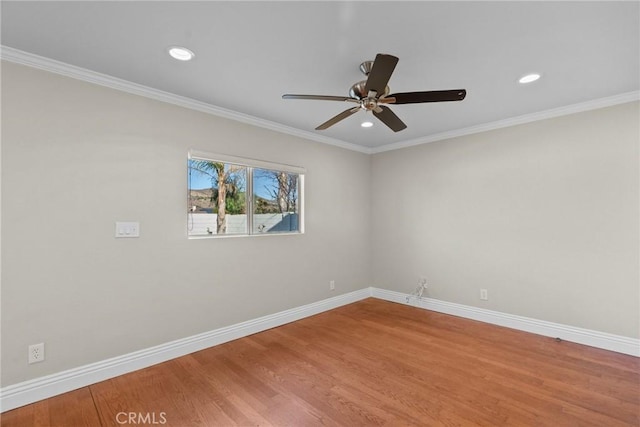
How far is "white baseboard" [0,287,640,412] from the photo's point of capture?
2064mm

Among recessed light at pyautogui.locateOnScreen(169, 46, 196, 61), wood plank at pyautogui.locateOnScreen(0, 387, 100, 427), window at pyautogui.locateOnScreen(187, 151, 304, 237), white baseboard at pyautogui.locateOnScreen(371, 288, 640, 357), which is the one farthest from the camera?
window at pyautogui.locateOnScreen(187, 151, 304, 237)

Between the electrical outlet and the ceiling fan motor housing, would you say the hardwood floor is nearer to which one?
the electrical outlet

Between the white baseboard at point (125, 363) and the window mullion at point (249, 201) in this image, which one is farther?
the window mullion at point (249, 201)

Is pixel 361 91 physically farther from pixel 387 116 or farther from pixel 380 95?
pixel 387 116

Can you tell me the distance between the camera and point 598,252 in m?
2.93

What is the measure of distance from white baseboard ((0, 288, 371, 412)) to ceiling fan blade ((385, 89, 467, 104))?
2.64 meters

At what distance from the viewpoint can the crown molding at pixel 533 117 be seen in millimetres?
2807

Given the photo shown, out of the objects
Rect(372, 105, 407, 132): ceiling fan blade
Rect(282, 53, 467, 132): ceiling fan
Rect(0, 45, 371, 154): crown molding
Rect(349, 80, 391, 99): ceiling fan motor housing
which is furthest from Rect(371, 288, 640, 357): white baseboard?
Rect(349, 80, 391, 99): ceiling fan motor housing

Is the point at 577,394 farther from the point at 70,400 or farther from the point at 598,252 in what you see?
the point at 70,400

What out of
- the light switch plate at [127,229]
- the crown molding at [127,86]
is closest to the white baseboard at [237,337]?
the light switch plate at [127,229]

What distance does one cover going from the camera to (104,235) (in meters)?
2.36

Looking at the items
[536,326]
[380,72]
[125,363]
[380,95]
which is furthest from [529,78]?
[125,363]

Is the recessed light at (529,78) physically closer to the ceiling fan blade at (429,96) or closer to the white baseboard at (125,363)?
the ceiling fan blade at (429,96)

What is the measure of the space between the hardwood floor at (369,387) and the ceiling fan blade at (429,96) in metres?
2.05
